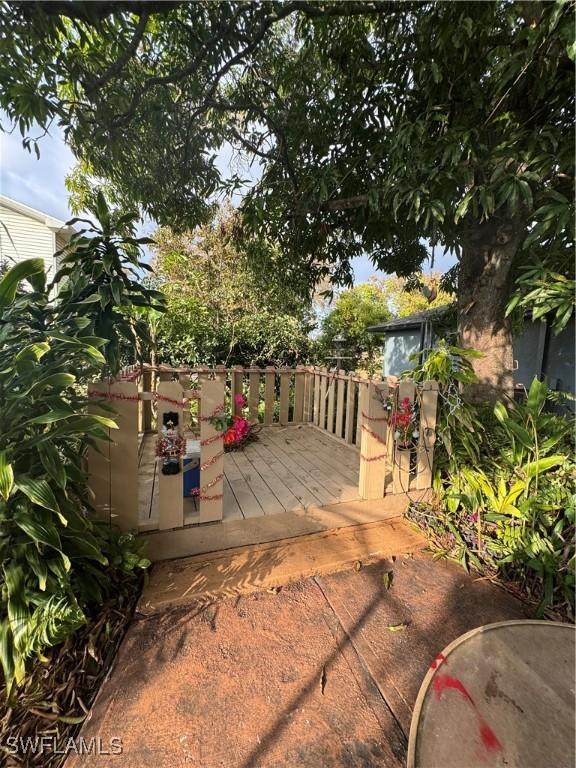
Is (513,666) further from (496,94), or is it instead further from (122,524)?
(496,94)

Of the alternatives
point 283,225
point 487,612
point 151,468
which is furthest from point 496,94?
point 151,468

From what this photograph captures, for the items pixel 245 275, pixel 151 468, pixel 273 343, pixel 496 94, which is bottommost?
pixel 151 468

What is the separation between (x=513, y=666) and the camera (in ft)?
3.04

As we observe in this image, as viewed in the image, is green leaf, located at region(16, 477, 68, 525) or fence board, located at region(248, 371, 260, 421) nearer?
green leaf, located at region(16, 477, 68, 525)

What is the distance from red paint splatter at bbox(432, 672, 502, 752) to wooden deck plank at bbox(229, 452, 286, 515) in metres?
1.37

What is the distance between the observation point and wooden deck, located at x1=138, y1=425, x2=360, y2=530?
2.19 metres

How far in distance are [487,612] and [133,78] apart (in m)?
4.80

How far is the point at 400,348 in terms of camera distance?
845cm

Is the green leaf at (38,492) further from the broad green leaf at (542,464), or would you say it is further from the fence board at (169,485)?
the broad green leaf at (542,464)

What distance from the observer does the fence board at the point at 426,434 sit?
2463 mm

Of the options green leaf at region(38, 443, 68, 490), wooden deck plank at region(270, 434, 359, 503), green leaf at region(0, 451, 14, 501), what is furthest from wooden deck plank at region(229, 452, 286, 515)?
green leaf at region(0, 451, 14, 501)

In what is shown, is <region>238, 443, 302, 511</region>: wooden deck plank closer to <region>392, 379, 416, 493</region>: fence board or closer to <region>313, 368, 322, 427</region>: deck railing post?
<region>392, 379, 416, 493</region>: fence board

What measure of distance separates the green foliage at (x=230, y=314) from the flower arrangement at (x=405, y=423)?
2.52 m

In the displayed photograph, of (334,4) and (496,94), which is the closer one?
(496,94)
